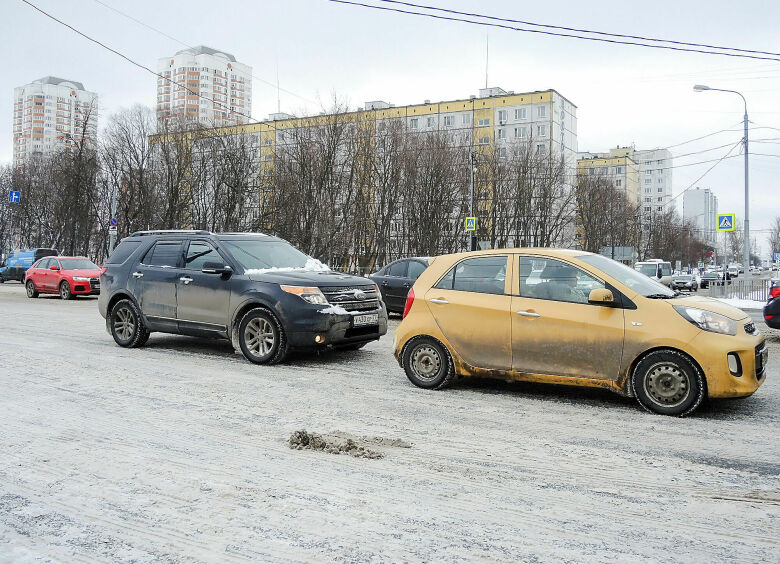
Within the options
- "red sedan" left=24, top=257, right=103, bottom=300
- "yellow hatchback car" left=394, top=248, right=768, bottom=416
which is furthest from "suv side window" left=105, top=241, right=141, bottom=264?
"red sedan" left=24, top=257, right=103, bottom=300

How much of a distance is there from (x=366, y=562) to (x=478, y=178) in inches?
2056

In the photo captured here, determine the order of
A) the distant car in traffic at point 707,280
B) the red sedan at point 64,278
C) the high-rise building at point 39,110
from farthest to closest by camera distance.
Answer: the high-rise building at point 39,110
the distant car in traffic at point 707,280
the red sedan at point 64,278

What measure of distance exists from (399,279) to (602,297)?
1041cm

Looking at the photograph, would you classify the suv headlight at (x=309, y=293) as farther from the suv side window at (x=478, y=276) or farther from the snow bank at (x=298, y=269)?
the suv side window at (x=478, y=276)

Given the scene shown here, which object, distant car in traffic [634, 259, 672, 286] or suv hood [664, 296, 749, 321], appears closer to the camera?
suv hood [664, 296, 749, 321]

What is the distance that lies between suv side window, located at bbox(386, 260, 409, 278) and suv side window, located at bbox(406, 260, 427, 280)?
170 mm

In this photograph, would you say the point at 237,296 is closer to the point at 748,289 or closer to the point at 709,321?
the point at 709,321

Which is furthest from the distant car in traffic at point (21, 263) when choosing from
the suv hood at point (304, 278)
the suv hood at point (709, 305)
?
the suv hood at point (709, 305)

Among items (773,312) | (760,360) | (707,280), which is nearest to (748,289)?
(773,312)

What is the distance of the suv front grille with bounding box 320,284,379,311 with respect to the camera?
8.70 meters

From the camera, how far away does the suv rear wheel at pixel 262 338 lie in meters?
8.55

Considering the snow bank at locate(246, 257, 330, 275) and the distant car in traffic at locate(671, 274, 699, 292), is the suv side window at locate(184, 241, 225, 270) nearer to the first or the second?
the snow bank at locate(246, 257, 330, 275)

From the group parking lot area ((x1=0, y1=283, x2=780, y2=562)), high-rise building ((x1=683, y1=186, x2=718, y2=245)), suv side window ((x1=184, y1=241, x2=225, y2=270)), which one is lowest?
parking lot area ((x1=0, y1=283, x2=780, y2=562))

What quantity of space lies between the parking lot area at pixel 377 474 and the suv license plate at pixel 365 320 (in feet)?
4.95
